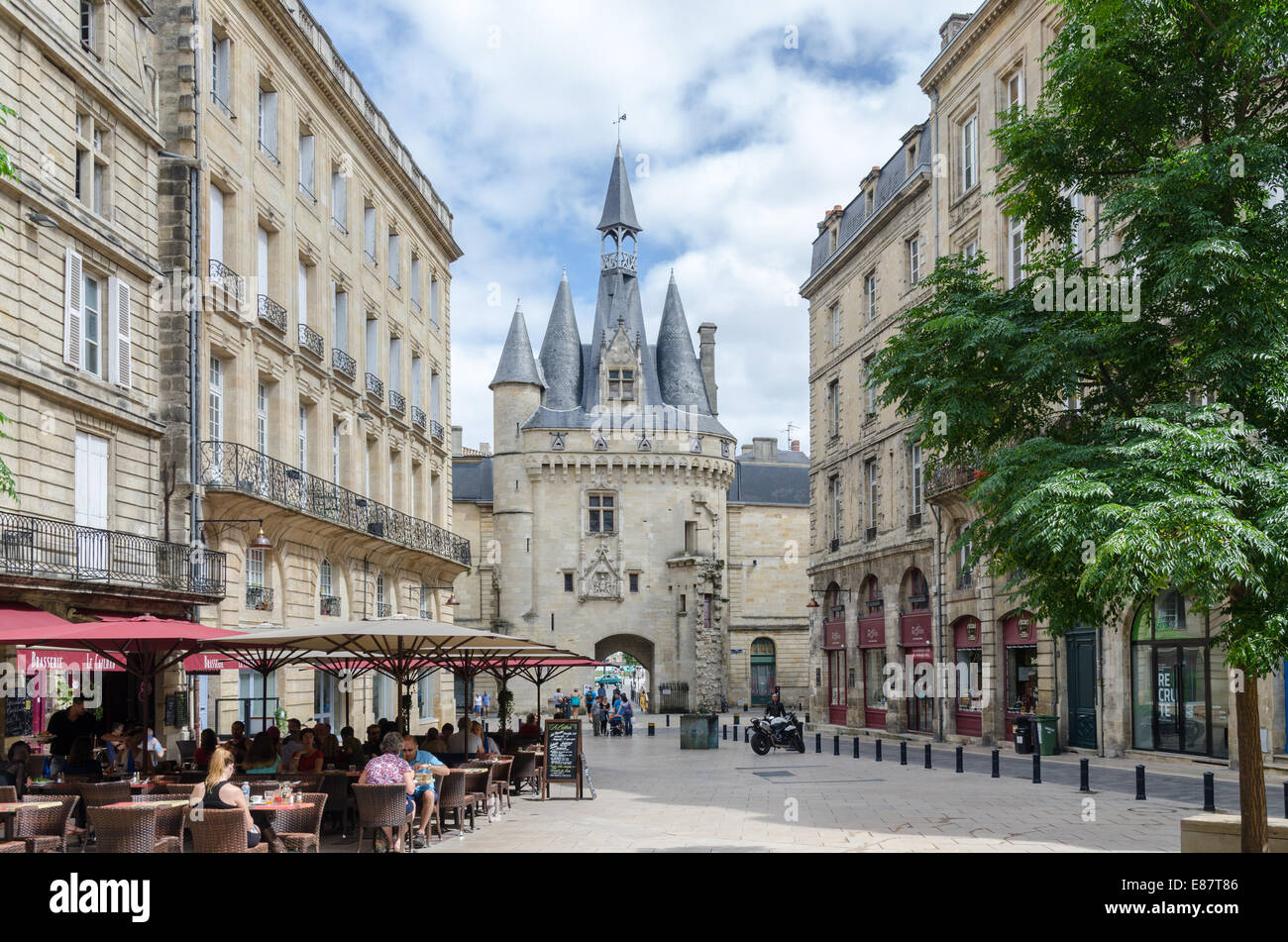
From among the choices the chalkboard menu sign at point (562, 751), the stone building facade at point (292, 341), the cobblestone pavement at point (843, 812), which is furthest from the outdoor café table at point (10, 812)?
the stone building facade at point (292, 341)

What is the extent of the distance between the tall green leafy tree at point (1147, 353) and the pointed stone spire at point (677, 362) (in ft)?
170

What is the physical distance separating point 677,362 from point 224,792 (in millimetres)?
55962

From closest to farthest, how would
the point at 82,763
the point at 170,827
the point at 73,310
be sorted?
the point at 170,827, the point at 82,763, the point at 73,310

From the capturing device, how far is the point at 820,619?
42.3 m

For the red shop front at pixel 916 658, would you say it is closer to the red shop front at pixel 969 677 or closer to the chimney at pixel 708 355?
the red shop front at pixel 969 677

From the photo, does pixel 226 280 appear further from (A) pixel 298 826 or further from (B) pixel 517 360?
(B) pixel 517 360

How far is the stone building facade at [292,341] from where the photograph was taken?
2177 centimetres

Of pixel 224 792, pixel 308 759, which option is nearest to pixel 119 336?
pixel 308 759

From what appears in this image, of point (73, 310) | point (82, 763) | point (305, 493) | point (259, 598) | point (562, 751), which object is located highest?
point (73, 310)

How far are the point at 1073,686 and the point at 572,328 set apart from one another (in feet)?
139

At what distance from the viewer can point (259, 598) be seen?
24.0 metres
